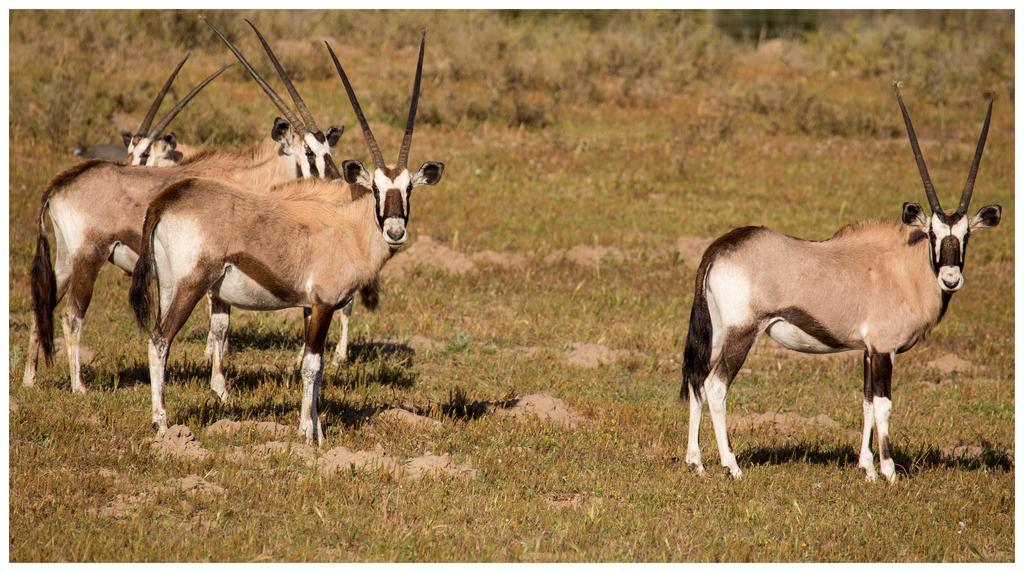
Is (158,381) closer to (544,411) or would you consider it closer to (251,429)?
(251,429)

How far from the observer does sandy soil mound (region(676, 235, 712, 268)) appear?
61.8ft

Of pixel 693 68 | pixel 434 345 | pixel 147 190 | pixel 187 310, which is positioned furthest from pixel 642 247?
pixel 693 68

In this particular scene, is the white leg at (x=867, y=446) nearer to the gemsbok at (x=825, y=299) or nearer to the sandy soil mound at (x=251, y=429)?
the gemsbok at (x=825, y=299)

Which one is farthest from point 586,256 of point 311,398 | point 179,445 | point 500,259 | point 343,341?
point 179,445

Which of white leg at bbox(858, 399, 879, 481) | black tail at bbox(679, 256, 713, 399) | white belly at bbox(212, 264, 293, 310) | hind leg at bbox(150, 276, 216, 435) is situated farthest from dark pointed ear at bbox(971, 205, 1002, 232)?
hind leg at bbox(150, 276, 216, 435)

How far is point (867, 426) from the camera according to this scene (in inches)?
383

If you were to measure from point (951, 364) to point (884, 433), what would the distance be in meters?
5.72

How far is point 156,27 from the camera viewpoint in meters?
31.6

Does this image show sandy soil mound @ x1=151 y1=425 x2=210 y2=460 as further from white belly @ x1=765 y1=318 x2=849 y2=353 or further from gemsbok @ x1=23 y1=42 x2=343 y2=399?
white belly @ x1=765 y1=318 x2=849 y2=353

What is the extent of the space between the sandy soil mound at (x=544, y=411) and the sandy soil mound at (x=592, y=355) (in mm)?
2008

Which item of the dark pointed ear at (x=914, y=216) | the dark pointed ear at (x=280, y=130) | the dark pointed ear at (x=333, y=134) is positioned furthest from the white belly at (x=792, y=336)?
the dark pointed ear at (x=333, y=134)

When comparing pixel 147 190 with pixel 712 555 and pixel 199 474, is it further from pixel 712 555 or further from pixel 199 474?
pixel 712 555

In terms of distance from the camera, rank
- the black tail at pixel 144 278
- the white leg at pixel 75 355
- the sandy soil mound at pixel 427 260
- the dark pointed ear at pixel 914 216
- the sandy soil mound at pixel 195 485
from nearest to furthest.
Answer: the sandy soil mound at pixel 195 485 → the black tail at pixel 144 278 → the dark pointed ear at pixel 914 216 → the white leg at pixel 75 355 → the sandy soil mound at pixel 427 260

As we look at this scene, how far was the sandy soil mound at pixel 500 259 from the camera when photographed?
706 inches
